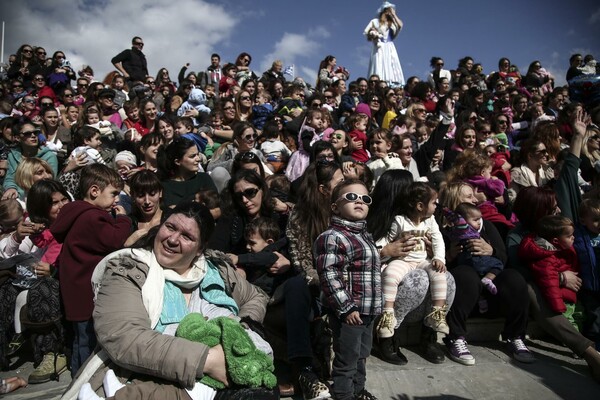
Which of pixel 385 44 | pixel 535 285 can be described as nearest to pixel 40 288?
pixel 535 285

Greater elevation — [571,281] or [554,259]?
[554,259]

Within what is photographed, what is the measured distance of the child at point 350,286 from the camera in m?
2.80

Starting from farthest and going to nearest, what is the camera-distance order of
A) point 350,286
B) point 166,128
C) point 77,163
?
1. point 166,128
2. point 77,163
3. point 350,286

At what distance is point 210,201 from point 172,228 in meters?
1.59

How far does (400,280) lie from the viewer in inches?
139

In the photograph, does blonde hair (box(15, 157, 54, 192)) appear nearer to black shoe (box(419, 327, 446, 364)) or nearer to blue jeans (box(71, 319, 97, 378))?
blue jeans (box(71, 319, 97, 378))

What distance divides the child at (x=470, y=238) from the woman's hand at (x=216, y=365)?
2.80 meters

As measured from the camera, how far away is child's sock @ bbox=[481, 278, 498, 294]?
3831mm

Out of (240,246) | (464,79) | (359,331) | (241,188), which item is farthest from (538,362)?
(464,79)

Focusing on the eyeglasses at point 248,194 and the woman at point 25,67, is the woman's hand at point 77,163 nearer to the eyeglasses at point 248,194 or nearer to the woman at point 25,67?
the eyeglasses at point 248,194

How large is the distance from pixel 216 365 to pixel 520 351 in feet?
9.78

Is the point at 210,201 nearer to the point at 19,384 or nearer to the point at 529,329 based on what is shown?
the point at 19,384

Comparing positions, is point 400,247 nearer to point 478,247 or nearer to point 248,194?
point 478,247

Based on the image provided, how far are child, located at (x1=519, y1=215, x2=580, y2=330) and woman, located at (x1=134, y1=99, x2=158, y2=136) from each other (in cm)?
590
